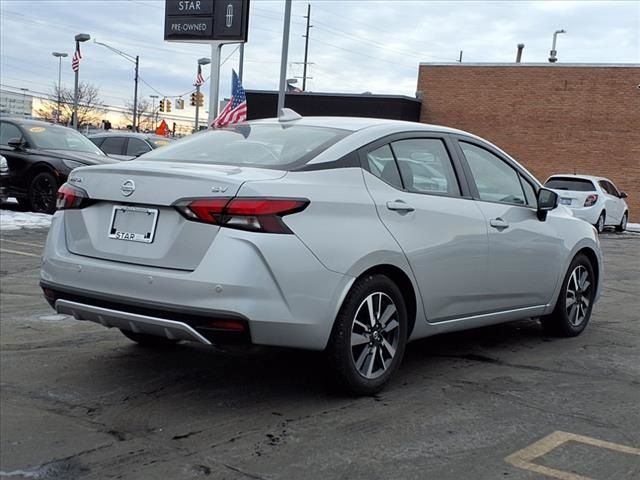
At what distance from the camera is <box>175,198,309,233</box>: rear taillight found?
3889mm

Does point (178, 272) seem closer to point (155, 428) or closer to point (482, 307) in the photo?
point (155, 428)

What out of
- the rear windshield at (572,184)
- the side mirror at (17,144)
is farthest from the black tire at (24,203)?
the rear windshield at (572,184)

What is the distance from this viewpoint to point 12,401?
4.30 meters

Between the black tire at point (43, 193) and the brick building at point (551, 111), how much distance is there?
20.6m

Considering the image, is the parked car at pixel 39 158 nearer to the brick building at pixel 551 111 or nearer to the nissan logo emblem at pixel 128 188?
the nissan logo emblem at pixel 128 188

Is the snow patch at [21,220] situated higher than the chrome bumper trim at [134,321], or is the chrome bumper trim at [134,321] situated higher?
the chrome bumper trim at [134,321]

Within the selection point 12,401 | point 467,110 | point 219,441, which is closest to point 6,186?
point 12,401

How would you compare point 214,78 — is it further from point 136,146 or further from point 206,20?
point 136,146

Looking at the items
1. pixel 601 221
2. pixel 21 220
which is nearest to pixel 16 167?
pixel 21 220

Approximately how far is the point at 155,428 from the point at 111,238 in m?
1.06

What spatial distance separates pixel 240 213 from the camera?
12.8 feet

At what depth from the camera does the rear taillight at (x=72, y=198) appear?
4.40 m

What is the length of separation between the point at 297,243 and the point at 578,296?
3461 mm

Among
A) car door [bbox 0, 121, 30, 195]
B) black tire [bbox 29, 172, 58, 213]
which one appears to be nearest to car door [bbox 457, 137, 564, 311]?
black tire [bbox 29, 172, 58, 213]
